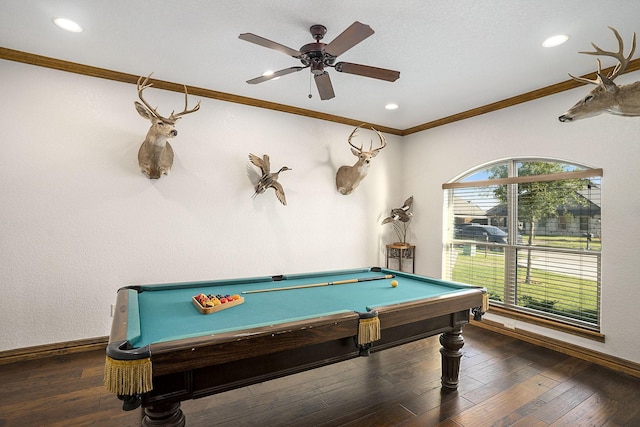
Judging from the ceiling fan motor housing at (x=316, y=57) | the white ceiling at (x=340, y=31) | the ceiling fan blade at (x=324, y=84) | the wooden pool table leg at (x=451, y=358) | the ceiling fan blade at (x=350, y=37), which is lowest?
the wooden pool table leg at (x=451, y=358)

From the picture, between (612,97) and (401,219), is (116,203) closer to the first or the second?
(401,219)

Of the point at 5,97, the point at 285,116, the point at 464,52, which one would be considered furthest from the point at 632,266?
the point at 5,97

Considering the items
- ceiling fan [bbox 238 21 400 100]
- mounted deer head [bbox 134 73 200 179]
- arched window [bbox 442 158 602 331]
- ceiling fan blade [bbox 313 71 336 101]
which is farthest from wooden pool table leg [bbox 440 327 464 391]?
mounted deer head [bbox 134 73 200 179]

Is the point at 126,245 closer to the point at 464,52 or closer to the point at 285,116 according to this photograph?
the point at 285,116

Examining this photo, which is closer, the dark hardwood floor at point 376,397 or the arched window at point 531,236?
the dark hardwood floor at point 376,397

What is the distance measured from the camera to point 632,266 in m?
2.88

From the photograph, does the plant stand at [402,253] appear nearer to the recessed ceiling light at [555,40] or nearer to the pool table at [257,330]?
the pool table at [257,330]

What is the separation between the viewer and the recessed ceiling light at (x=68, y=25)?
2.41 meters

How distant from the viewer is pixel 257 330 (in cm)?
151

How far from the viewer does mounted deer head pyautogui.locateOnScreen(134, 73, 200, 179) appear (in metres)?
2.96

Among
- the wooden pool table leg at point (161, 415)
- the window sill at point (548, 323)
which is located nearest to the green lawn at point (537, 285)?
the window sill at point (548, 323)

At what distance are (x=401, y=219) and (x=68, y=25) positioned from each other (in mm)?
4284

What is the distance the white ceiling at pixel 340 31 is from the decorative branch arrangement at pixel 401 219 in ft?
5.89

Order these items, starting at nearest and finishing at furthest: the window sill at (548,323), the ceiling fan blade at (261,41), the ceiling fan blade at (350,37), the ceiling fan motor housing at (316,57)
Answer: the ceiling fan blade at (350,37), the ceiling fan blade at (261,41), the ceiling fan motor housing at (316,57), the window sill at (548,323)
